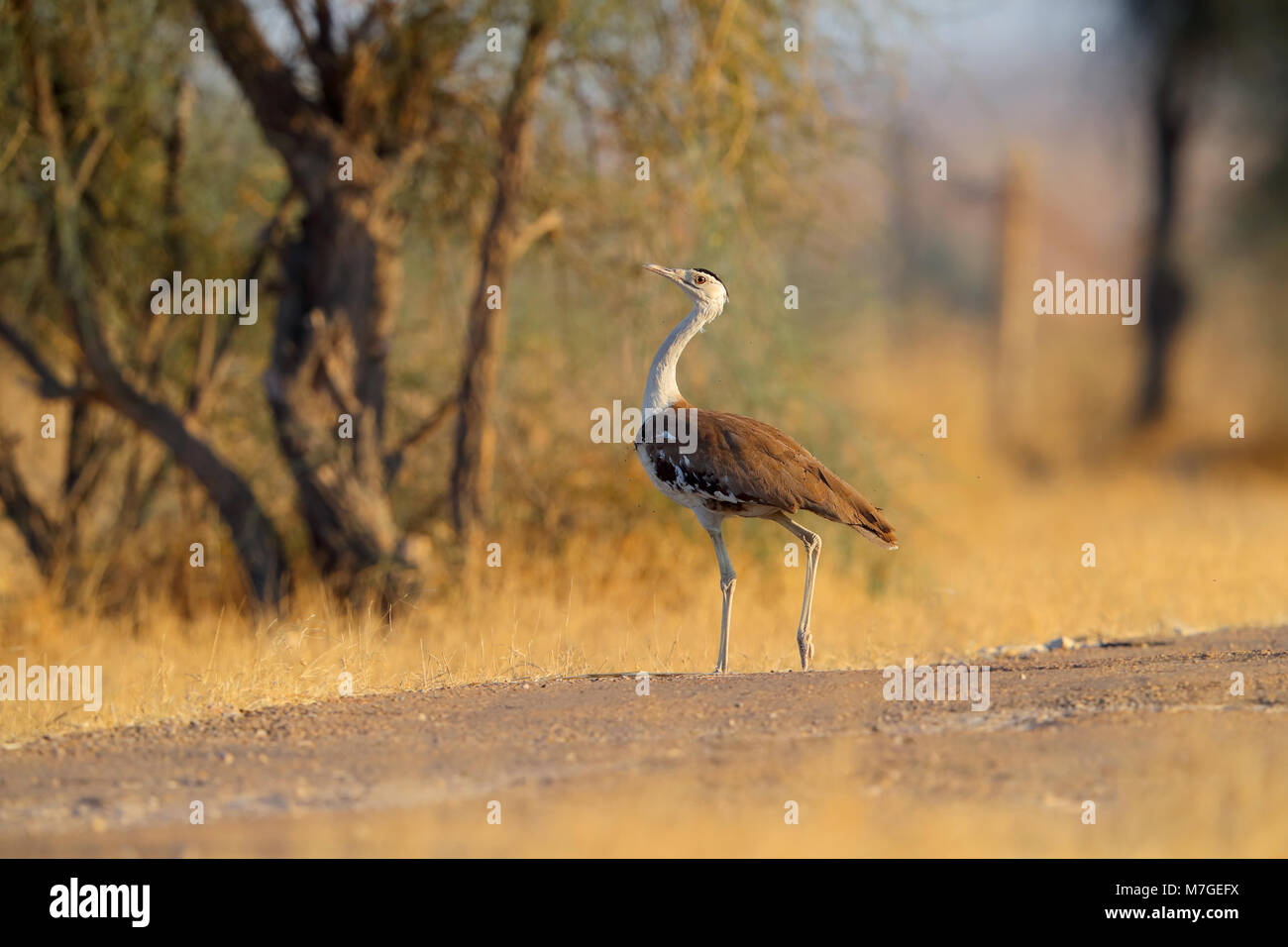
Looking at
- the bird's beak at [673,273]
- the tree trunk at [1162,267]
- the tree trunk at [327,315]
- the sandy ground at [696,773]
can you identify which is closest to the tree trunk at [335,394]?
the tree trunk at [327,315]

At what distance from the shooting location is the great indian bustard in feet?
22.1

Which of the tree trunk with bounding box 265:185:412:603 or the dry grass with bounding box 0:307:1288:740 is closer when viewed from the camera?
the dry grass with bounding box 0:307:1288:740

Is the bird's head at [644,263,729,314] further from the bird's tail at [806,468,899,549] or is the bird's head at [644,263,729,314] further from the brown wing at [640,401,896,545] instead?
the bird's tail at [806,468,899,549]

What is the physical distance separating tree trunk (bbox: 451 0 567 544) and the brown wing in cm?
477

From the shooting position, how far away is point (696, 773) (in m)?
5.22

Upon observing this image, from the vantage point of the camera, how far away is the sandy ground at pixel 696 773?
464 centimetres

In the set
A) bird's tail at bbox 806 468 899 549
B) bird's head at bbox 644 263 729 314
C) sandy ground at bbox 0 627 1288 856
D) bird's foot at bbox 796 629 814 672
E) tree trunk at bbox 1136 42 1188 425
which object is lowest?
sandy ground at bbox 0 627 1288 856

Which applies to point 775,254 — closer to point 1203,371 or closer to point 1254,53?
point 1254,53

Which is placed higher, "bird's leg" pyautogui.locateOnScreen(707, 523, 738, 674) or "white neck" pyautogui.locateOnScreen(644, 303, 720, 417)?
"white neck" pyautogui.locateOnScreen(644, 303, 720, 417)

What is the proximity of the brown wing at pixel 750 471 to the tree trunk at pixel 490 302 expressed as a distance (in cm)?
477

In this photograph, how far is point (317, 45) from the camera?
11594 mm

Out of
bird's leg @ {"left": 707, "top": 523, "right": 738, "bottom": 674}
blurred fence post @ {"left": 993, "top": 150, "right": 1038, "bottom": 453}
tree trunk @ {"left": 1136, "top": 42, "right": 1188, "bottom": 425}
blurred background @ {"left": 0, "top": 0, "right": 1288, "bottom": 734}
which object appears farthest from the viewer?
blurred fence post @ {"left": 993, "top": 150, "right": 1038, "bottom": 453}

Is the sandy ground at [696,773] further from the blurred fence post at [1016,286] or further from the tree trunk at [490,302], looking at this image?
the blurred fence post at [1016,286]

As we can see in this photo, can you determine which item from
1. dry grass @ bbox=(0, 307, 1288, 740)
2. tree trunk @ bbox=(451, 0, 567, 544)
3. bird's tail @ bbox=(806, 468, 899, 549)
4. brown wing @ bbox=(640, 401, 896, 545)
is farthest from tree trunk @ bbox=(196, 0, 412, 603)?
bird's tail @ bbox=(806, 468, 899, 549)
